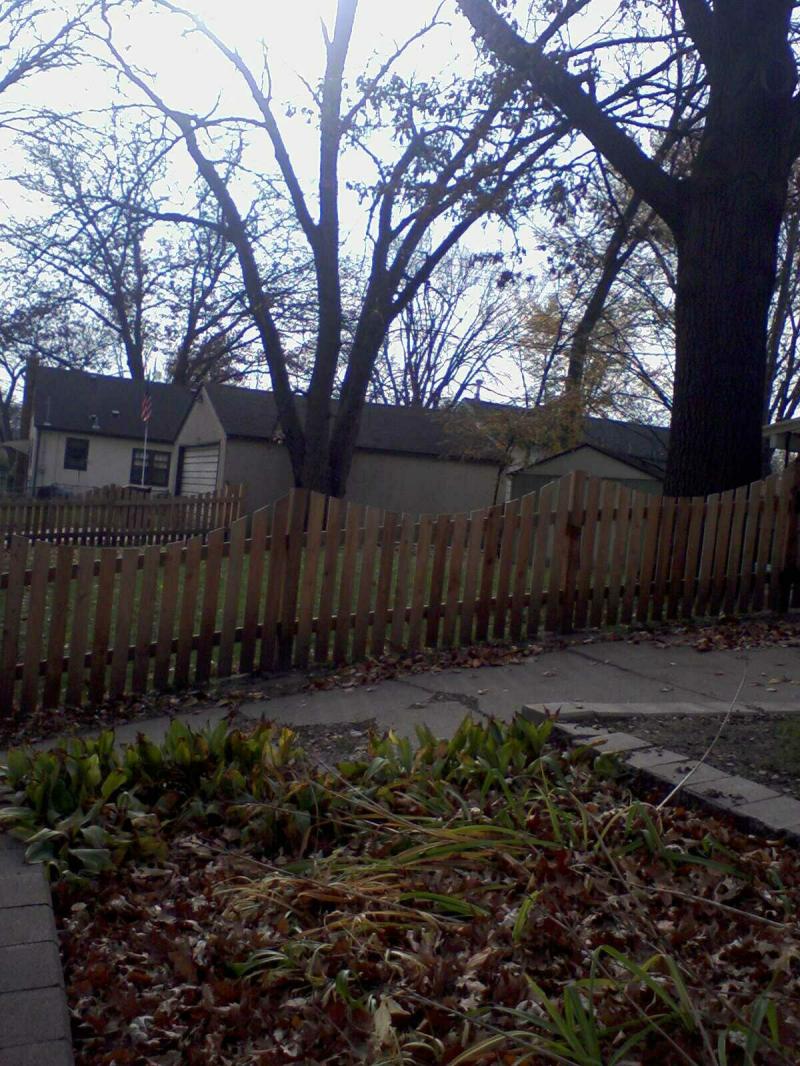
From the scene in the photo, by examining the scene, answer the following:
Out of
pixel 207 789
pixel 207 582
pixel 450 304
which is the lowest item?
pixel 207 789

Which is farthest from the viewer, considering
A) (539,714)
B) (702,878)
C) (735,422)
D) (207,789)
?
(735,422)

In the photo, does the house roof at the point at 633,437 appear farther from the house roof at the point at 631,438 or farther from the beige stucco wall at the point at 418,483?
the beige stucco wall at the point at 418,483

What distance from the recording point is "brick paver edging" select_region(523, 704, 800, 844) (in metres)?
4.00

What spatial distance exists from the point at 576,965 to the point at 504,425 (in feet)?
75.6

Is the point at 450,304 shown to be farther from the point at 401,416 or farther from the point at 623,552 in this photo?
the point at 623,552

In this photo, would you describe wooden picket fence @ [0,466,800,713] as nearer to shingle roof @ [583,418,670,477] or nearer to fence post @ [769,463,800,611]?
fence post @ [769,463,800,611]

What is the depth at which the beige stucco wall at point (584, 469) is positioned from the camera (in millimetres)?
22906

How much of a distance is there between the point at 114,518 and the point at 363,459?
12.4 meters

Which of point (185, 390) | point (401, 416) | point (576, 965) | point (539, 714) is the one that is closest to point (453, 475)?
point (401, 416)

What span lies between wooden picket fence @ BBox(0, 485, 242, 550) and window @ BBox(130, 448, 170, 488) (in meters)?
25.1

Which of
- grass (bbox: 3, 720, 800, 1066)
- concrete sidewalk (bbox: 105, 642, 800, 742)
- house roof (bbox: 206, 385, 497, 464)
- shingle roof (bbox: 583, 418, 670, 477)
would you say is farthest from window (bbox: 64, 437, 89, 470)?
grass (bbox: 3, 720, 800, 1066)

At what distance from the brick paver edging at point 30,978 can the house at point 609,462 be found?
1529 cm

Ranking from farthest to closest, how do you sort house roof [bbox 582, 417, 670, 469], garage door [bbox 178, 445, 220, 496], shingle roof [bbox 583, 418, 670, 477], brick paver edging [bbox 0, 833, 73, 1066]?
shingle roof [bbox 583, 418, 670, 477]
house roof [bbox 582, 417, 670, 469]
garage door [bbox 178, 445, 220, 496]
brick paver edging [bbox 0, 833, 73, 1066]

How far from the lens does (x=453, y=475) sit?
32.0 m
